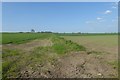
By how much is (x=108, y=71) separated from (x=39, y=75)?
3.39 meters

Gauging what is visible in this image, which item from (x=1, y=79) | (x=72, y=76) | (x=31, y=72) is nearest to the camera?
(x=1, y=79)

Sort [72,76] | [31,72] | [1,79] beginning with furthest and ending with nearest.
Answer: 1. [31,72]
2. [72,76]
3. [1,79]

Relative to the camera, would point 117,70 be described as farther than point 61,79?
Yes

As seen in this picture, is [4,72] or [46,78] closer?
[46,78]

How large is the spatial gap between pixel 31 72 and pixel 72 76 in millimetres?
2023

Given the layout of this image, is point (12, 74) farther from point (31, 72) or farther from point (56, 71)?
point (56, 71)

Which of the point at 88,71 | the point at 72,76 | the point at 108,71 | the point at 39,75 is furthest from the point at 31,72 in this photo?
the point at 108,71

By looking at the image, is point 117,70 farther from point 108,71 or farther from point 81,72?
point 81,72

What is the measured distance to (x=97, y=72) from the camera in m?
10.3

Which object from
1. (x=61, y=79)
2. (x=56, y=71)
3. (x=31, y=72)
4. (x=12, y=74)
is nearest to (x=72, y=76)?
(x=61, y=79)

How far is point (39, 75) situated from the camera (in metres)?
9.59

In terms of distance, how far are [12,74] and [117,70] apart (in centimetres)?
506

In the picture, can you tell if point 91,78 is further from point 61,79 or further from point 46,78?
point 46,78

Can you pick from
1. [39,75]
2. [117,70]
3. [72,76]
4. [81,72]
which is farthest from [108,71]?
[39,75]
